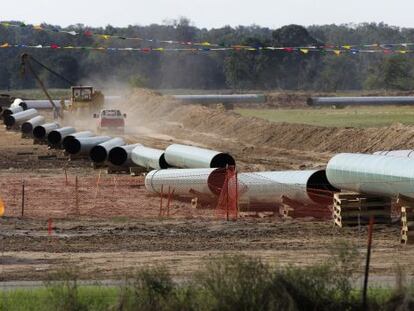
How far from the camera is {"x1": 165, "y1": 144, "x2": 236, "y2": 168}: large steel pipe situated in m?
39.2

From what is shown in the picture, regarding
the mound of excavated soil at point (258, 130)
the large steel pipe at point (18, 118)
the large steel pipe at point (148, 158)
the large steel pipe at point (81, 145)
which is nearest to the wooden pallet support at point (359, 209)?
the large steel pipe at point (148, 158)

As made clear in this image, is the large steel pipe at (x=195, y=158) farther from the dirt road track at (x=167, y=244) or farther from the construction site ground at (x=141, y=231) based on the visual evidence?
the dirt road track at (x=167, y=244)

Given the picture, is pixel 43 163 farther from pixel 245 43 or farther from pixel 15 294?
pixel 245 43

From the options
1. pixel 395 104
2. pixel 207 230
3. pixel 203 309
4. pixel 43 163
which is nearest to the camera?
pixel 203 309

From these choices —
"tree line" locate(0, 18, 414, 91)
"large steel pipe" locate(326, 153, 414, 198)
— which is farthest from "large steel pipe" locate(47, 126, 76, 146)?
"tree line" locate(0, 18, 414, 91)

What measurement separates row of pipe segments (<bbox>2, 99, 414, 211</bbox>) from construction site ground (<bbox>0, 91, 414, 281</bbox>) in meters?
0.71

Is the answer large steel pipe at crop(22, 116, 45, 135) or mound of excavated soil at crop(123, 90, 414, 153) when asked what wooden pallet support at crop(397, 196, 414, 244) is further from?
large steel pipe at crop(22, 116, 45, 135)

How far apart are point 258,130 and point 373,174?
38.9m

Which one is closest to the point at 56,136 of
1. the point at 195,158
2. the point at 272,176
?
the point at 195,158

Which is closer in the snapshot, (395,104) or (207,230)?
(207,230)

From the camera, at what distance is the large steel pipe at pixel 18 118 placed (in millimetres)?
75562

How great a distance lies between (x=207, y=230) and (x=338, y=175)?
3.61m

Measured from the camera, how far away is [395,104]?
10094 centimetres

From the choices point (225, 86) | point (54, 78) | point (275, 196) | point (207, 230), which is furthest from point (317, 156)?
point (225, 86)
